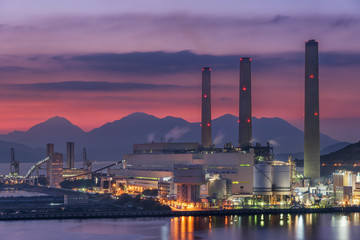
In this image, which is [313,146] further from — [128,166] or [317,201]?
[128,166]

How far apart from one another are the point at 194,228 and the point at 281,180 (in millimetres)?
22426

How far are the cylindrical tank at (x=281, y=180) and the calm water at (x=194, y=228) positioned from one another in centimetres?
912

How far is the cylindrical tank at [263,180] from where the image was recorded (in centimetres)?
8194

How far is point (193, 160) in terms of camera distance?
9531cm

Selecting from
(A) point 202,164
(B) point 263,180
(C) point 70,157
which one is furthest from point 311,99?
(C) point 70,157

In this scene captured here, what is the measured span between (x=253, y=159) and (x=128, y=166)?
31.4 m

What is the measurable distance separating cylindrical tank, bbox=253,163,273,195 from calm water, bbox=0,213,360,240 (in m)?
8.52

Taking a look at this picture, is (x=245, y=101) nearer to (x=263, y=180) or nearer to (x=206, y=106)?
(x=206, y=106)

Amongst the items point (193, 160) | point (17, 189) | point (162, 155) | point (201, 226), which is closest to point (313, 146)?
point (193, 160)

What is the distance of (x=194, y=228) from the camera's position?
205 ft

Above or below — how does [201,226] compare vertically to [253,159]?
below

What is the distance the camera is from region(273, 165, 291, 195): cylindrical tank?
82375 millimetres

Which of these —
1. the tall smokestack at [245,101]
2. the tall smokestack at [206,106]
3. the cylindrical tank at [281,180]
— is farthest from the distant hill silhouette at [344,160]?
the cylindrical tank at [281,180]

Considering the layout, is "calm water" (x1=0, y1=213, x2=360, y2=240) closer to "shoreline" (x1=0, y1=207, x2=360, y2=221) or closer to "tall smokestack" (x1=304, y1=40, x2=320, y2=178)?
"shoreline" (x1=0, y1=207, x2=360, y2=221)
